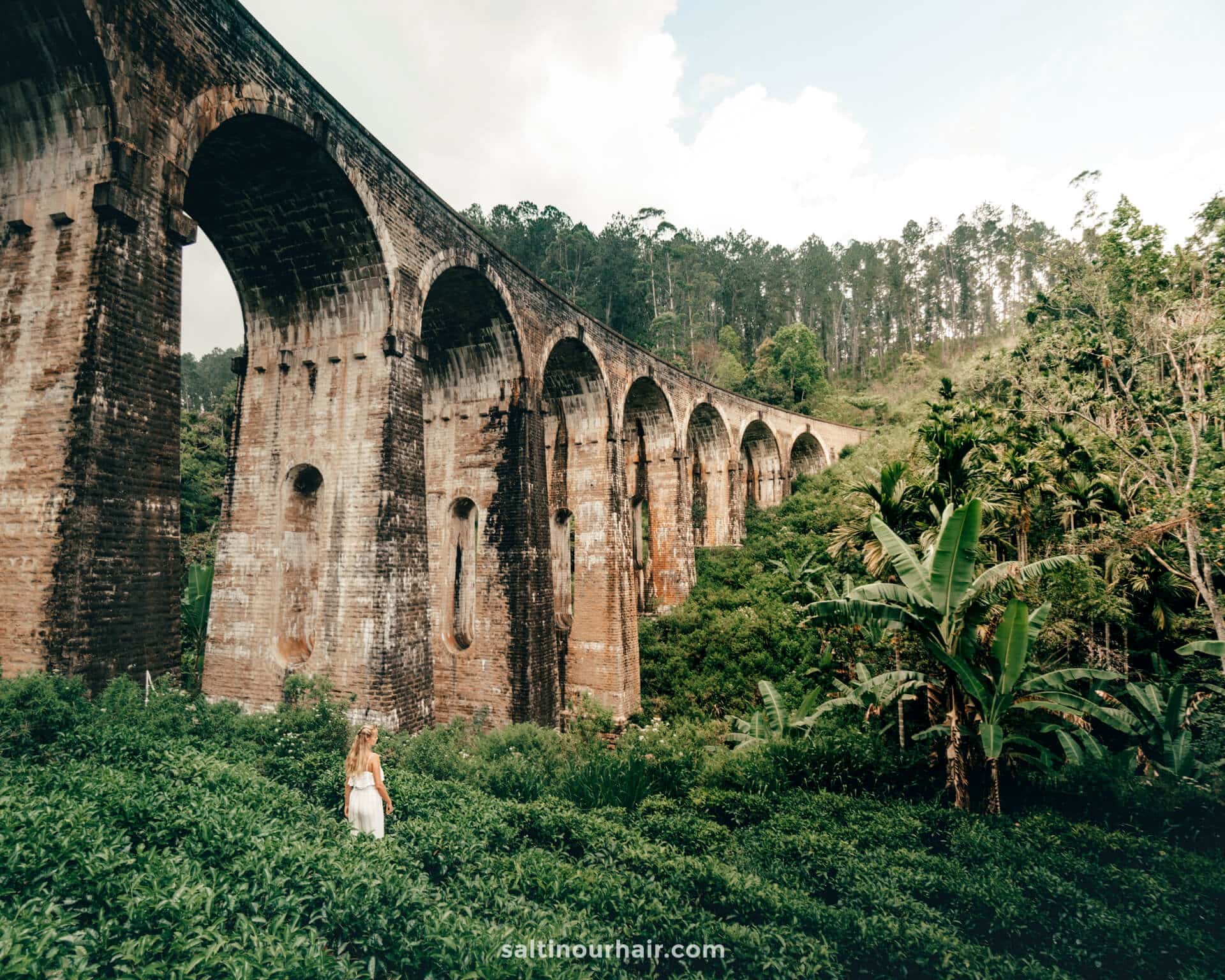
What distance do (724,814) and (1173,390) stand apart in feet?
30.6

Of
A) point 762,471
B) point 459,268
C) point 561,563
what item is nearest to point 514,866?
point 459,268

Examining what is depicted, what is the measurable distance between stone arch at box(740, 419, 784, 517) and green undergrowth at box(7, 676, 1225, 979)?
24.8 metres

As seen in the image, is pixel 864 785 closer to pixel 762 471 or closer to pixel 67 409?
pixel 67 409

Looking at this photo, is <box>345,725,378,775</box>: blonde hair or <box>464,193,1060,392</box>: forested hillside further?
<box>464,193,1060,392</box>: forested hillside

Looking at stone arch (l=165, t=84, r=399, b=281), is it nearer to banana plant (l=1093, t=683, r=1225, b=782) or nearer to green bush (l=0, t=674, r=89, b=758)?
green bush (l=0, t=674, r=89, b=758)

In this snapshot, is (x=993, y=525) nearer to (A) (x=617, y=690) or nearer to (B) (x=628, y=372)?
(A) (x=617, y=690)

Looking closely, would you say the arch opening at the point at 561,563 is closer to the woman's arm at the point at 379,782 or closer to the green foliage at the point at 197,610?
the green foliage at the point at 197,610

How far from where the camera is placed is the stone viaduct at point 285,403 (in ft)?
19.0

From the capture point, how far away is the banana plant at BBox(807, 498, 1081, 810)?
7387mm

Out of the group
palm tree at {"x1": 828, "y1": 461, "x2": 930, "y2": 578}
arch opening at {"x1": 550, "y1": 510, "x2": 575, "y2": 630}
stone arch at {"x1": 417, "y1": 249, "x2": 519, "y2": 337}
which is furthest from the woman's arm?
arch opening at {"x1": 550, "y1": 510, "x2": 575, "y2": 630}

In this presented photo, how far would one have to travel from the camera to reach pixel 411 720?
9.31 m

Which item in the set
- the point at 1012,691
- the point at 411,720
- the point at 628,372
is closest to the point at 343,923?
the point at 411,720

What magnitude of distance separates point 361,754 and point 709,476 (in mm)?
22564

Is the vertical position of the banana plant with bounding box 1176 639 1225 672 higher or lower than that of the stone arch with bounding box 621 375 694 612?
lower
